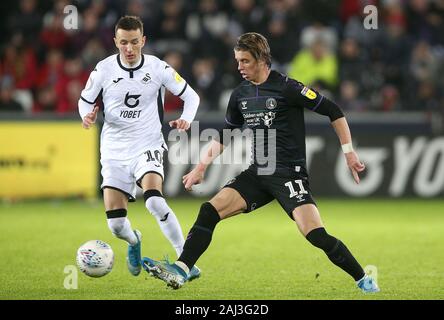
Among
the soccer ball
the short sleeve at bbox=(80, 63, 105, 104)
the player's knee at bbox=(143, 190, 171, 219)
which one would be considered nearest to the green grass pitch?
the soccer ball

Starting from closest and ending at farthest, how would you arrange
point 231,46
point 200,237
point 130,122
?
point 200,237 → point 130,122 → point 231,46

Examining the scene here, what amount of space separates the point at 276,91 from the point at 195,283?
1.82 m

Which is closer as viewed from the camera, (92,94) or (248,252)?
(92,94)

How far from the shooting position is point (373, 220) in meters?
13.9

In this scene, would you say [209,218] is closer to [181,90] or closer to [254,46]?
[254,46]

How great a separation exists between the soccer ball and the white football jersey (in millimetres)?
922

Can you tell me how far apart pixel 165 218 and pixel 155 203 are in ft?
0.68

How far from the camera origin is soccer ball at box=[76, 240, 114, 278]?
823 cm

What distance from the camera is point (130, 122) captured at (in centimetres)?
883

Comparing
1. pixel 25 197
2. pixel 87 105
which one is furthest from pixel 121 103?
pixel 25 197

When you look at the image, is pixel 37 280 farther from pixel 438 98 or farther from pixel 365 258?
pixel 438 98

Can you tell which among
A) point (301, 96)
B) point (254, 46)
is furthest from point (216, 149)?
point (254, 46)

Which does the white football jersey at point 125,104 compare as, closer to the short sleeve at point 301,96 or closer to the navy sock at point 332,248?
the short sleeve at point 301,96
